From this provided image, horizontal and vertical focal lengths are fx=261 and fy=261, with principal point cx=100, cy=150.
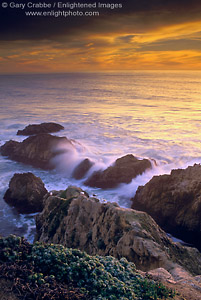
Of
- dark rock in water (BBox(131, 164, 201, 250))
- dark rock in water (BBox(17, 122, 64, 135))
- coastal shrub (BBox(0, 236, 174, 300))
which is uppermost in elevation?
dark rock in water (BBox(17, 122, 64, 135))

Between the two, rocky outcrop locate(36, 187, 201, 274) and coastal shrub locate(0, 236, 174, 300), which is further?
rocky outcrop locate(36, 187, 201, 274)

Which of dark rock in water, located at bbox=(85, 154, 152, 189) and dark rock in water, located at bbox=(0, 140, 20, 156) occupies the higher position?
dark rock in water, located at bbox=(0, 140, 20, 156)

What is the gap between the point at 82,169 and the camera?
37.7 m

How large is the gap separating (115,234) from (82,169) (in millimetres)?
22916

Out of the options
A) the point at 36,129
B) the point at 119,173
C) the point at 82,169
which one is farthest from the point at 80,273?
the point at 36,129

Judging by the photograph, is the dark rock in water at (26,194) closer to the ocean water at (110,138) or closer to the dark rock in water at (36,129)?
the ocean water at (110,138)

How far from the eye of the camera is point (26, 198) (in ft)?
92.3

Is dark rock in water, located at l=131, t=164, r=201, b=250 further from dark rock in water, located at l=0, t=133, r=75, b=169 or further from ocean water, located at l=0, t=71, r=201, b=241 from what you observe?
dark rock in water, located at l=0, t=133, r=75, b=169

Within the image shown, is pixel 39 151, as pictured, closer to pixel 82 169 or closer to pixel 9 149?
pixel 9 149

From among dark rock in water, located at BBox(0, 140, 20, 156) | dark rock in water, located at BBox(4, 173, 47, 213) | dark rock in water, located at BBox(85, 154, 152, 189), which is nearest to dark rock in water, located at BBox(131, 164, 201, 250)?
dark rock in water, located at BBox(85, 154, 152, 189)

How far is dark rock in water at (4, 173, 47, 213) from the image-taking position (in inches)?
1094

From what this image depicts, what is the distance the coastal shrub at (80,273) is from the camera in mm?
8266

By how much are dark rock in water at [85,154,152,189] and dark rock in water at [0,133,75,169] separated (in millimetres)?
8940

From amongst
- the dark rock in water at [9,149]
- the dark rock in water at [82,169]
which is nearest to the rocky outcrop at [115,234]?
the dark rock in water at [82,169]
